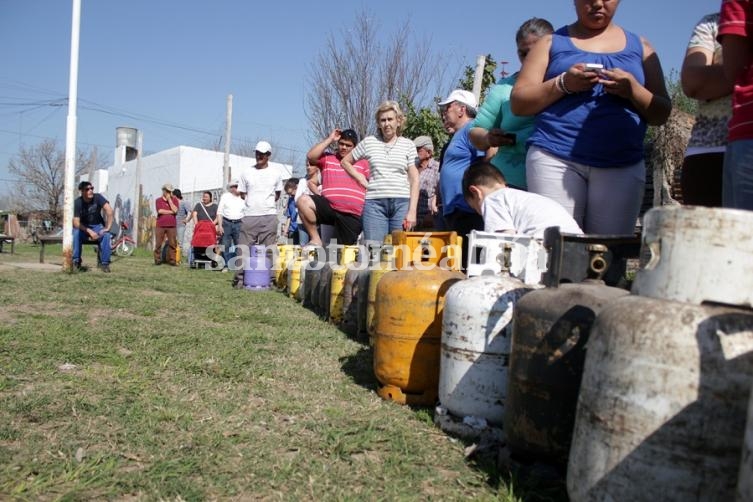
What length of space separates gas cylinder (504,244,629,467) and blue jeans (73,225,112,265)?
11398 mm

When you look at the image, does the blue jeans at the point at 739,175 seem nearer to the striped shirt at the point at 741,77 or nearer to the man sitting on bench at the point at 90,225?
the striped shirt at the point at 741,77

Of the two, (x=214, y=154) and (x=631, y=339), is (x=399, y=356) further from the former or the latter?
(x=214, y=154)

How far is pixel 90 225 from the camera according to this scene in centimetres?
1256

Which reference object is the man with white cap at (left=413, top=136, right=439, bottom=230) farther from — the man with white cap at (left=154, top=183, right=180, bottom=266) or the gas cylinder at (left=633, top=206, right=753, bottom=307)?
the man with white cap at (left=154, top=183, right=180, bottom=266)

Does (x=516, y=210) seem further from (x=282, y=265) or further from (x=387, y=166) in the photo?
(x=282, y=265)

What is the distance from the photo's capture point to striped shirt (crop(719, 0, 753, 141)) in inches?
Result: 98.0

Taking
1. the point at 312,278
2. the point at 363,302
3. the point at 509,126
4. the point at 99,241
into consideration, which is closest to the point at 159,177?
the point at 99,241

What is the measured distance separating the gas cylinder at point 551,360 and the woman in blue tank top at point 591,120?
1.30m

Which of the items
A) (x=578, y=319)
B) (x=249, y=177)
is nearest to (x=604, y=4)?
(x=578, y=319)

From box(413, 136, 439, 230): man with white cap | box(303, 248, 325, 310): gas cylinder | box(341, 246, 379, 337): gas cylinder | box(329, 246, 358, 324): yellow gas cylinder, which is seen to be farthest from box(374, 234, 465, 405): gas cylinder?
box(413, 136, 439, 230): man with white cap

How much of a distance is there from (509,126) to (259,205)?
572cm

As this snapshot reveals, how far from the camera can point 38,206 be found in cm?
4828

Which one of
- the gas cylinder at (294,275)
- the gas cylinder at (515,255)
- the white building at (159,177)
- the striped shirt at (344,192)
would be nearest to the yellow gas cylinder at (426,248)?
the gas cylinder at (515,255)

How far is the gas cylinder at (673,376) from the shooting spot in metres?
1.71
